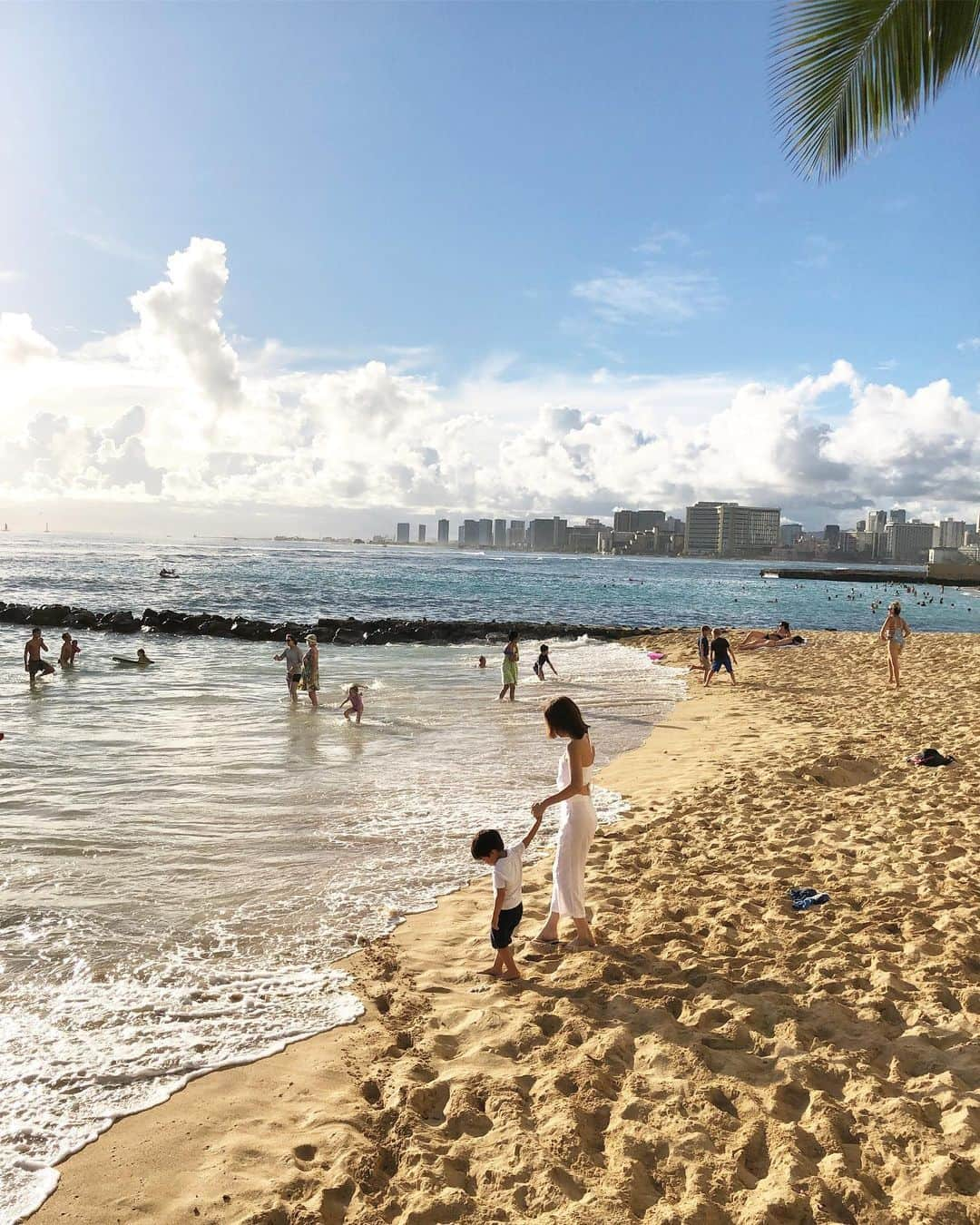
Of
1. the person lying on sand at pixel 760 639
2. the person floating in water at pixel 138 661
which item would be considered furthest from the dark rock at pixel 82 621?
the person lying on sand at pixel 760 639

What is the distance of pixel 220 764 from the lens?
38.6 ft

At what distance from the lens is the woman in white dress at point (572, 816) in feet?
17.8

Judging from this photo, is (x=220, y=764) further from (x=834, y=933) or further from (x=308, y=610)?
(x=308, y=610)

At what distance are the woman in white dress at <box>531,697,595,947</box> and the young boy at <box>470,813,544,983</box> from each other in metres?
0.34

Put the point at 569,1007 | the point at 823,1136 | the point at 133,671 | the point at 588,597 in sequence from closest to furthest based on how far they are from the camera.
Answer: the point at 823,1136 → the point at 569,1007 → the point at 133,671 → the point at 588,597

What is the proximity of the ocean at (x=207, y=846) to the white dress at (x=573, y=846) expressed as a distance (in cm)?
171

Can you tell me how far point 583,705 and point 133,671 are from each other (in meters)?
13.4

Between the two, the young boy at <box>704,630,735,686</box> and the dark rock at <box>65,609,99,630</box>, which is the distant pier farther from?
the dark rock at <box>65,609,99,630</box>

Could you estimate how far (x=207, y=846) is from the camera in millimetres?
8281

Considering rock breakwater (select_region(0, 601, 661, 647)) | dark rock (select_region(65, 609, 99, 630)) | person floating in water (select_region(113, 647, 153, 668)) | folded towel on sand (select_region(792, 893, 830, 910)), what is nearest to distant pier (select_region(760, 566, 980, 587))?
rock breakwater (select_region(0, 601, 661, 647))

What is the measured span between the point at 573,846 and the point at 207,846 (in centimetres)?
452

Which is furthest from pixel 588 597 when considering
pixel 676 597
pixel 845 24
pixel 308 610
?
pixel 845 24

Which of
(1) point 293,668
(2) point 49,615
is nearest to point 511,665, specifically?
(1) point 293,668

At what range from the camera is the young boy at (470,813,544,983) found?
17.6ft
